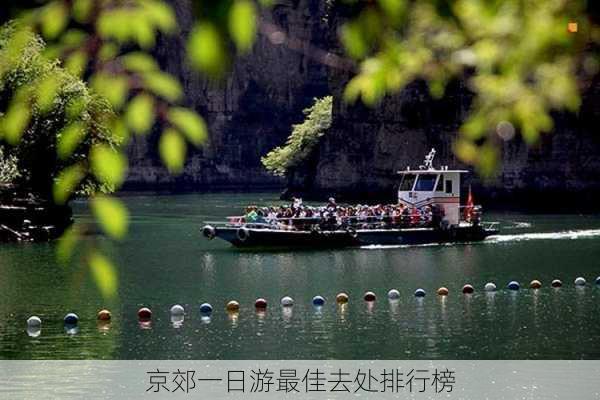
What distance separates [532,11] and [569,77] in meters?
0.51

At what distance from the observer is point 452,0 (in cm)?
359

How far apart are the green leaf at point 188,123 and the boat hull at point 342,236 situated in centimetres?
4592

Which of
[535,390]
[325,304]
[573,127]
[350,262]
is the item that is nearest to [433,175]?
[350,262]

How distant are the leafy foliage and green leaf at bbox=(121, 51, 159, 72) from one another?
567 mm

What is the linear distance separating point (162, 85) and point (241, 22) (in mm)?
389

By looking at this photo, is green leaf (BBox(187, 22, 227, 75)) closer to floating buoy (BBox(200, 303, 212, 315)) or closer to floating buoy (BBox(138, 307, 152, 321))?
floating buoy (BBox(138, 307, 152, 321))

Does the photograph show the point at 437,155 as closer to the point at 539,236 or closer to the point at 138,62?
the point at 539,236

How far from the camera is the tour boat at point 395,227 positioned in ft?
164

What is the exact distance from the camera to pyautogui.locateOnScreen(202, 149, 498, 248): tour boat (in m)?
50.0

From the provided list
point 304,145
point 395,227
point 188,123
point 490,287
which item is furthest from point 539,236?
point 304,145

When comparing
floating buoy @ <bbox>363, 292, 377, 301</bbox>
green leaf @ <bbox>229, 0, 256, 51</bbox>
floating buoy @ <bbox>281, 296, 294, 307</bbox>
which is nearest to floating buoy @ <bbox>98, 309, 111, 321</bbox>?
floating buoy @ <bbox>281, 296, 294, 307</bbox>

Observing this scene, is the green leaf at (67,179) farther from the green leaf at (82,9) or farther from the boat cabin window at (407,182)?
the boat cabin window at (407,182)

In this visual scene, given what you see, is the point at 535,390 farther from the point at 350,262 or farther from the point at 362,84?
the point at 350,262

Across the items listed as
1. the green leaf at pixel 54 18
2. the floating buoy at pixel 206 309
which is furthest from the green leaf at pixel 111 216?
the floating buoy at pixel 206 309
